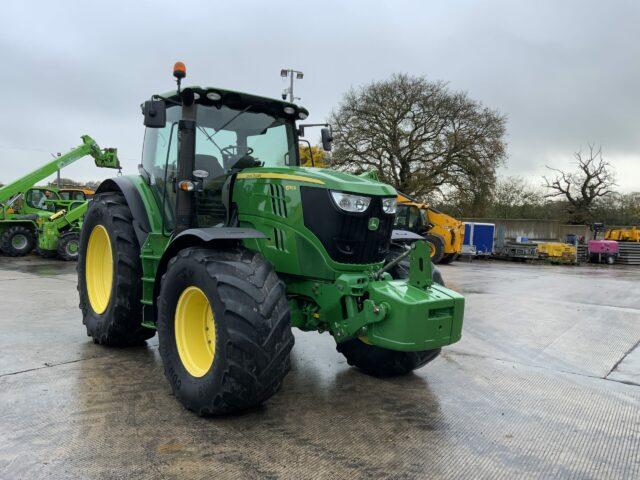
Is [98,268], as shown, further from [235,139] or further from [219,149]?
[235,139]

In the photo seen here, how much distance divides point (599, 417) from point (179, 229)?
351 centimetres

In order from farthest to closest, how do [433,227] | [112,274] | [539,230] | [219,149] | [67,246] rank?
[539,230] → [433,227] → [67,246] → [112,274] → [219,149]

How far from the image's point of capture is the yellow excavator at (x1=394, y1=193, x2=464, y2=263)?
60.2 ft

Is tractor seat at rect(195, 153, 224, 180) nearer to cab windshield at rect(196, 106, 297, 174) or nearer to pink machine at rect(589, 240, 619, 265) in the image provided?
cab windshield at rect(196, 106, 297, 174)

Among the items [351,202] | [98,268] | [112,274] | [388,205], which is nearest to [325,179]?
[351,202]

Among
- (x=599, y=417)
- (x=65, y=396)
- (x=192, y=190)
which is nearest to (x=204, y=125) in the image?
(x=192, y=190)

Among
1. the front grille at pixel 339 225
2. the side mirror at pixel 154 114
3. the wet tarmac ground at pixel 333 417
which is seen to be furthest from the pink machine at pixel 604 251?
the side mirror at pixel 154 114

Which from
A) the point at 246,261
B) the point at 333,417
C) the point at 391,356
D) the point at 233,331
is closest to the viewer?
the point at 233,331

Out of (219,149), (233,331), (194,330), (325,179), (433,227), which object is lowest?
(194,330)

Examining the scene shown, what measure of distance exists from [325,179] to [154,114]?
4.71 feet

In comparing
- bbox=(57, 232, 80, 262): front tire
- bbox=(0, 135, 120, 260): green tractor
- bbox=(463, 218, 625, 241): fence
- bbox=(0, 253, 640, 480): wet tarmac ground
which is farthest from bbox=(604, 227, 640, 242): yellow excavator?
bbox=(57, 232, 80, 262): front tire

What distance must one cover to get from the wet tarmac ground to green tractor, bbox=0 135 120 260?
9688mm

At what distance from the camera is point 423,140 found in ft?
89.7

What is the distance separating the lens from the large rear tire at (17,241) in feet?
50.7
